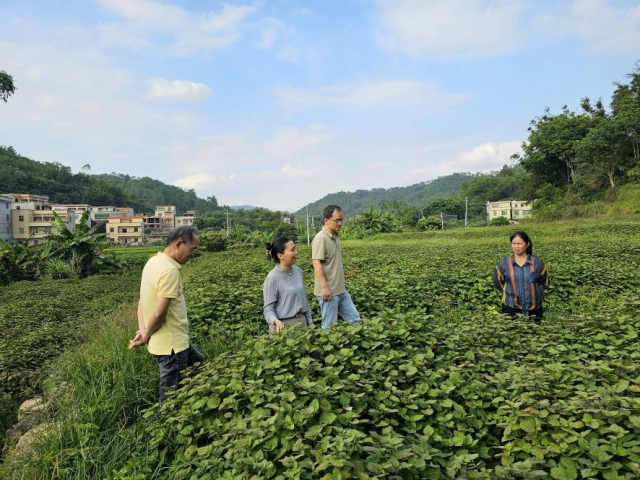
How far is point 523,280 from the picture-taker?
16.7 feet

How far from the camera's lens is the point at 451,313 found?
6672mm

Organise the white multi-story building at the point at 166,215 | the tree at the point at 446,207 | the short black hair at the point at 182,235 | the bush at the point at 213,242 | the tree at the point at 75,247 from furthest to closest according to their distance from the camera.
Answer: the white multi-story building at the point at 166,215 < the tree at the point at 446,207 < the bush at the point at 213,242 < the tree at the point at 75,247 < the short black hair at the point at 182,235

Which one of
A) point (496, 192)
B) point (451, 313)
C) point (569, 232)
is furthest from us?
point (496, 192)

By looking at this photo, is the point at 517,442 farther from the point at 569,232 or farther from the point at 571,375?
the point at 569,232

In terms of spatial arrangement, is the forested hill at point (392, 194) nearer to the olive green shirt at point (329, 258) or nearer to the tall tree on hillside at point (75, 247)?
the tall tree on hillside at point (75, 247)

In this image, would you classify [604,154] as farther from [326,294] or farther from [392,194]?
[392,194]

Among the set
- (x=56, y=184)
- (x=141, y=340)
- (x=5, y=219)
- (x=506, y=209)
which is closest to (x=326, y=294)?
(x=141, y=340)

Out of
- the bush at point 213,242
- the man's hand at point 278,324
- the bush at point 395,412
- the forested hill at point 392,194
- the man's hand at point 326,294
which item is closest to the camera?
the bush at point 395,412

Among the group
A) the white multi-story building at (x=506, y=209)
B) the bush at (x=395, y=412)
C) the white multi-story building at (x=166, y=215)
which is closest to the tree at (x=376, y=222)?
the bush at (x=395, y=412)

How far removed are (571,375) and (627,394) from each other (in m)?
0.33

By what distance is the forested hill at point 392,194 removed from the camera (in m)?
142

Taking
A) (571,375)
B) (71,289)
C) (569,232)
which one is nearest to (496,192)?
(569,232)

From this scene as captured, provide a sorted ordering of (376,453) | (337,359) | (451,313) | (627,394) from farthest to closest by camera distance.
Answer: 1. (451,313)
2. (337,359)
3. (627,394)
4. (376,453)

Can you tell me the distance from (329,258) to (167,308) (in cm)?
204
